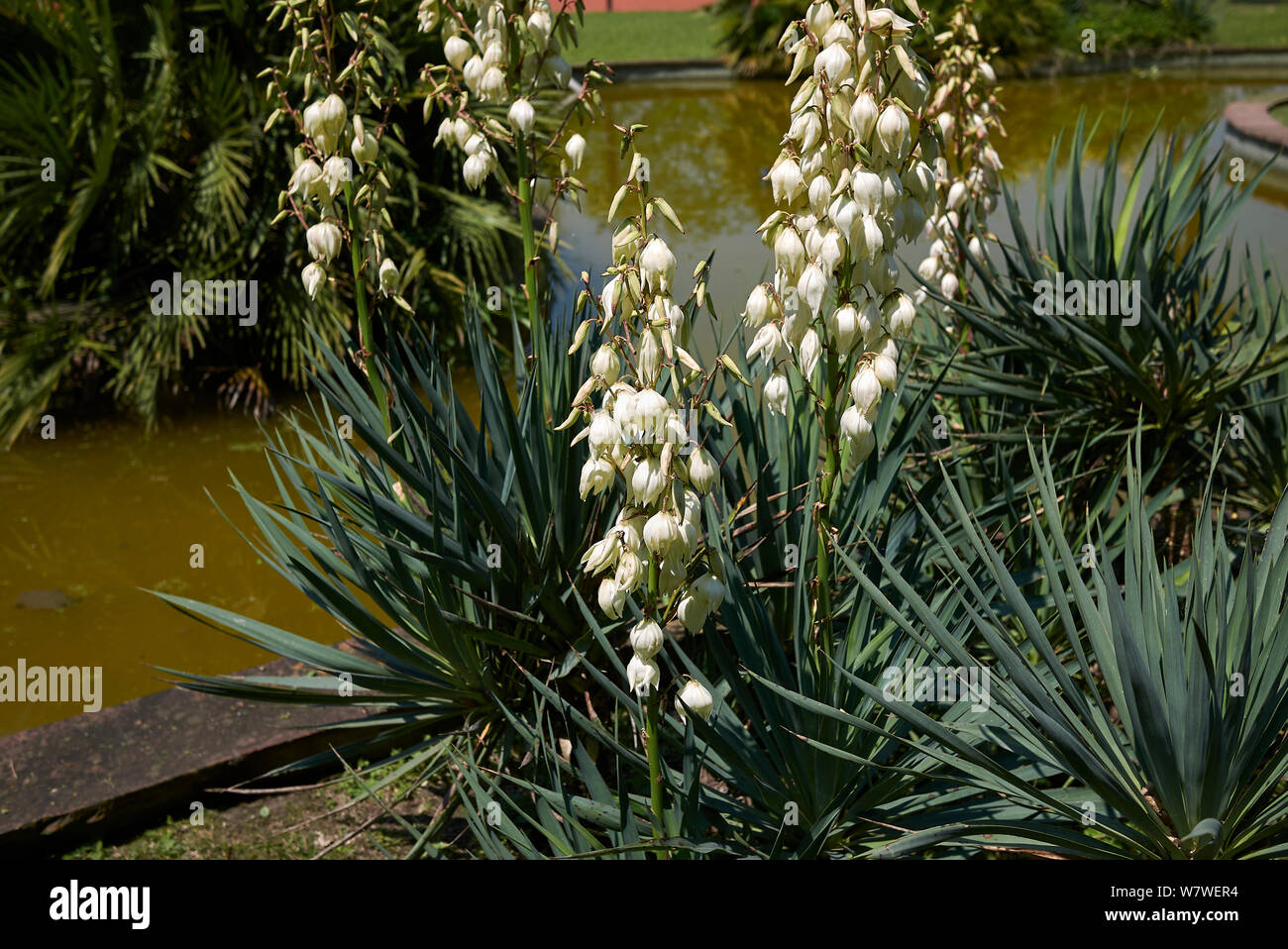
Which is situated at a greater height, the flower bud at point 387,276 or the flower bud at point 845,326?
the flower bud at point 845,326

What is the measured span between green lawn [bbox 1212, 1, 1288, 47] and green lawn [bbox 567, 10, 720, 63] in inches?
299

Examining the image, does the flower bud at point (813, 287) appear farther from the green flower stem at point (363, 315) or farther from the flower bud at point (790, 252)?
the green flower stem at point (363, 315)

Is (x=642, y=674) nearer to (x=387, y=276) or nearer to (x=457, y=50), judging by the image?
(x=387, y=276)

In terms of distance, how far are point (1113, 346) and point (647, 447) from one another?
201 cm

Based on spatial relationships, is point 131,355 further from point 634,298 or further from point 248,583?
point 634,298

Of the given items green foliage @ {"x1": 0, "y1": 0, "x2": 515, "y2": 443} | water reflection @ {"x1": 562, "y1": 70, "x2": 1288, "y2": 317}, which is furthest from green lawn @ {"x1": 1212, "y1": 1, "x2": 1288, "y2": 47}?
green foliage @ {"x1": 0, "y1": 0, "x2": 515, "y2": 443}

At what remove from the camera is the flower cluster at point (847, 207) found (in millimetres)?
1789

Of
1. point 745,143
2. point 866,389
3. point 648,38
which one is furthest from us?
point 648,38

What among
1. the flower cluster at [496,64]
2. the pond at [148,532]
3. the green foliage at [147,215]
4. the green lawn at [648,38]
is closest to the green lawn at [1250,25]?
the green lawn at [648,38]

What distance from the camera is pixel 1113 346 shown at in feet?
10.3

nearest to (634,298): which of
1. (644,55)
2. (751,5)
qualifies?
(751,5)

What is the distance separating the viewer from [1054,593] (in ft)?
6.21

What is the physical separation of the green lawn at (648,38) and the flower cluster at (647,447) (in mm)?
14330

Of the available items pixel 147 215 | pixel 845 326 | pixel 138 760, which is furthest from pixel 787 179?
pixel 147 215
